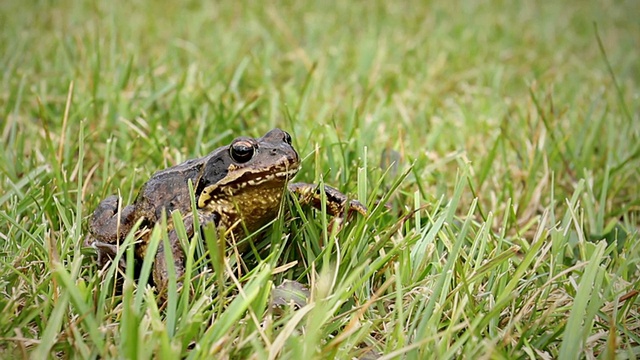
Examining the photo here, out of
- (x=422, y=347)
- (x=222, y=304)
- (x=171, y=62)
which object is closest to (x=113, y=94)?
(x=171, y=62)

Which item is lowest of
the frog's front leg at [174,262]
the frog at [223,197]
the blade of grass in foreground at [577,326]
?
the blade of grass in foreground at [577,326]

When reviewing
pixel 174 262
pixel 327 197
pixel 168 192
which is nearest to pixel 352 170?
pixel 327 197

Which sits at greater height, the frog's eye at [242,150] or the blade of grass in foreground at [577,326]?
the frog's eye at [242,150]

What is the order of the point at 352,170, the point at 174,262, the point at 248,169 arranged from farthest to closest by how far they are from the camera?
the point at 352,170 → the point at 248,169 → the point at 174,262

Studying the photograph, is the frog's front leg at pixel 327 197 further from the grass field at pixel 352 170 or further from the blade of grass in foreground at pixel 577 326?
the blade of grass in foreground at pixel 577 326

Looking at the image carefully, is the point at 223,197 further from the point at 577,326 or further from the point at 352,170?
the point at 577,326

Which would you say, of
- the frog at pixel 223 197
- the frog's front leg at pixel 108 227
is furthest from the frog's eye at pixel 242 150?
the frog's front leg at pixel 108 227

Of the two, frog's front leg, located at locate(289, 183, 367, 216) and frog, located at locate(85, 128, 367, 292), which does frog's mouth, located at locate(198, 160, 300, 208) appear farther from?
frog's front leg, located at locate(289, 183, 367, 216)

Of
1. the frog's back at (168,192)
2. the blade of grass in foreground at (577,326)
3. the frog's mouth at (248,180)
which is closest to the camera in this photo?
the blade of grass in foreground at (577,326)

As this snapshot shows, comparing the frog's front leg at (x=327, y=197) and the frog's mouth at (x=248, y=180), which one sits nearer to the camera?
the frog's mouth at (x=248, y=180)
